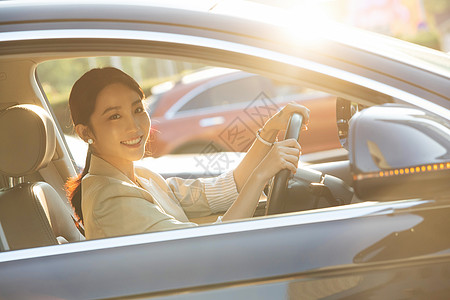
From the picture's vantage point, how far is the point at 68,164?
3.14m

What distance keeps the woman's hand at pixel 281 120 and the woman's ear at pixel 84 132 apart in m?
0.66

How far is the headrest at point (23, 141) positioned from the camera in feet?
7.04

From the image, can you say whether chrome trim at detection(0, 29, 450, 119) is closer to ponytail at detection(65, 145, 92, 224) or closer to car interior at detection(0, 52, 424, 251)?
car interior at detection(0, 52, 424, 251)

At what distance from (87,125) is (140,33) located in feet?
2.40

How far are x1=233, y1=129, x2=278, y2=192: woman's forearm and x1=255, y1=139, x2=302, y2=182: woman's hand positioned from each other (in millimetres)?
376

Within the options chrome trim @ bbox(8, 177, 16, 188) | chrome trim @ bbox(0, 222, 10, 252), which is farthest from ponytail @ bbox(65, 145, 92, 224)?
chrome trim @ bbox(0, 222, 10, 252)

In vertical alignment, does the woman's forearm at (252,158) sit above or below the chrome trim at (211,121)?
below

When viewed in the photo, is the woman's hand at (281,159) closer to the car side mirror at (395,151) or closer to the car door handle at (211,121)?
the car side mirror at (395,151)

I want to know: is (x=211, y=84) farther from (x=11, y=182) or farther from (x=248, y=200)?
(x=248, y=200)

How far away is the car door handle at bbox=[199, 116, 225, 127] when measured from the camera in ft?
27.5

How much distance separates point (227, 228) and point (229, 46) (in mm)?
458

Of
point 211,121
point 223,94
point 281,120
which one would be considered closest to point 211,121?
point 211,121

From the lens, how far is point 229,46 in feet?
5.58

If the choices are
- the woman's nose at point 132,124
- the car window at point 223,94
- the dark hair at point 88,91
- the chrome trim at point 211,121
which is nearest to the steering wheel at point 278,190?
the woman's nose at point 132,124
